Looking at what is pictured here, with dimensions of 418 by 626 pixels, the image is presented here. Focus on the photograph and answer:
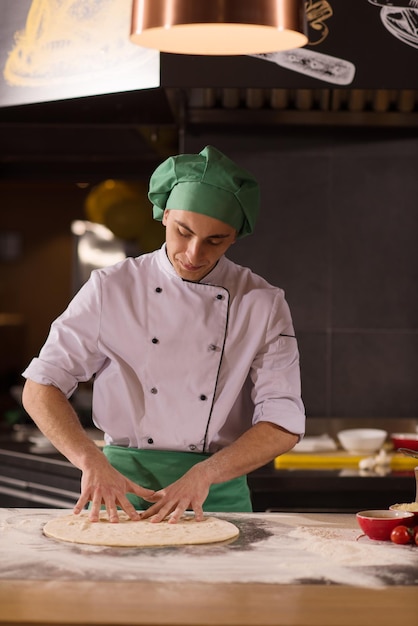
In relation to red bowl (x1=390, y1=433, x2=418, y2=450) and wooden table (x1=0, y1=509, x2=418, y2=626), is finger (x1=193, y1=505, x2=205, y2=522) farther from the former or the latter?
red bowl (x1=390, y1=433, x2=418, y2=450)

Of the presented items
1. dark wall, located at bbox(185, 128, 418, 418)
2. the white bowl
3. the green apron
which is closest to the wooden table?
the green apron

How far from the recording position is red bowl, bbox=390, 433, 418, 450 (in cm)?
339

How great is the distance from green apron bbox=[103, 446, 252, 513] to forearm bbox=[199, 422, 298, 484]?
0.35ft

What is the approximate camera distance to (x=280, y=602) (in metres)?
1.51

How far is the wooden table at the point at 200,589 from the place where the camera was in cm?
143

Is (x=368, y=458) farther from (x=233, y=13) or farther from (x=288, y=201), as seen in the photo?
(x=233, y=13)

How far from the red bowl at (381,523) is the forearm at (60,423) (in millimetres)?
589

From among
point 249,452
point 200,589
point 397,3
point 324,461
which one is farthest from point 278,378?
point 397,3

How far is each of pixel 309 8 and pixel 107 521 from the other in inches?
71.7

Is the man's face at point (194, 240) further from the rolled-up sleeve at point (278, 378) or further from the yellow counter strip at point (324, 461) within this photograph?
the yellow counter strip at point (324, 461)

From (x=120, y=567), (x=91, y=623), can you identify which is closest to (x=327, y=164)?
(x=120, y=567)

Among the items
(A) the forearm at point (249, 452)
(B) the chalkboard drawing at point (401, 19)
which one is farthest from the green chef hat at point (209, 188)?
(B) the chalkboard drawing at point (401, 19)

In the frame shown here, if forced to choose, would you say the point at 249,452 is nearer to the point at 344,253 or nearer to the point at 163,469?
the point at 163,469

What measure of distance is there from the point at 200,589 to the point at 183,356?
2.89 ft
